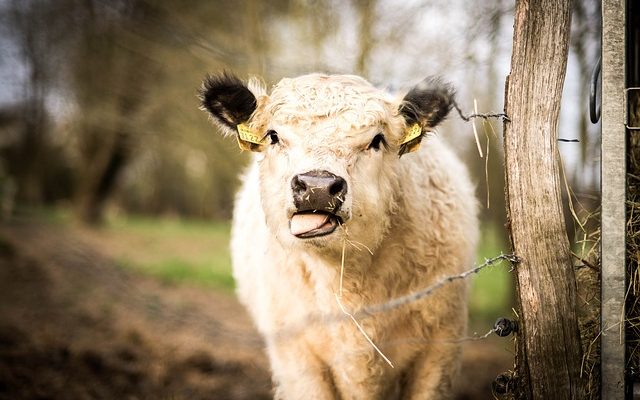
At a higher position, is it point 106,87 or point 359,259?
point 106,87

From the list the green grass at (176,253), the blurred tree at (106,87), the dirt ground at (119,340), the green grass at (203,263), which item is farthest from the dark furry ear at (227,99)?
the green grass at (176,253)

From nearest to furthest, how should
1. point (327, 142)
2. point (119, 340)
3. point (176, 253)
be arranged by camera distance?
point (327, 142) → point (119, 340) → point (176, 253)

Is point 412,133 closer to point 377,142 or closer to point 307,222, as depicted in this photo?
point 377,142

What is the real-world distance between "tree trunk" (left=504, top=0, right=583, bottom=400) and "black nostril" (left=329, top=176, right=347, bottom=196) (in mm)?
799

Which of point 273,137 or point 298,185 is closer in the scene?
point 298,185

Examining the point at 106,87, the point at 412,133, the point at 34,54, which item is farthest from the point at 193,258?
the point at 412,133

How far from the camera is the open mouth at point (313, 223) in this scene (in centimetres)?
285

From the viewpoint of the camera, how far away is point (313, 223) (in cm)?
284

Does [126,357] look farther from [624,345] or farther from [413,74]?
[624,345]

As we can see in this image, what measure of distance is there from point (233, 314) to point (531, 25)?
27.9 ft

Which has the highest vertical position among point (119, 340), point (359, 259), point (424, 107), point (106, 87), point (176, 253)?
point (106, 87)

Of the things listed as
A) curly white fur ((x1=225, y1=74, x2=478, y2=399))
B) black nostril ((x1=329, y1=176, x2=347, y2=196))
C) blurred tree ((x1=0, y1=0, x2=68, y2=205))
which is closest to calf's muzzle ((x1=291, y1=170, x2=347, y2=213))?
black nostril ((x1=329, y1=176, x2=347, y2=196))

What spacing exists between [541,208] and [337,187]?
970mm

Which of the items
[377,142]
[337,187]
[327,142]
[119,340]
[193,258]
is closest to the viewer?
[337,187]
